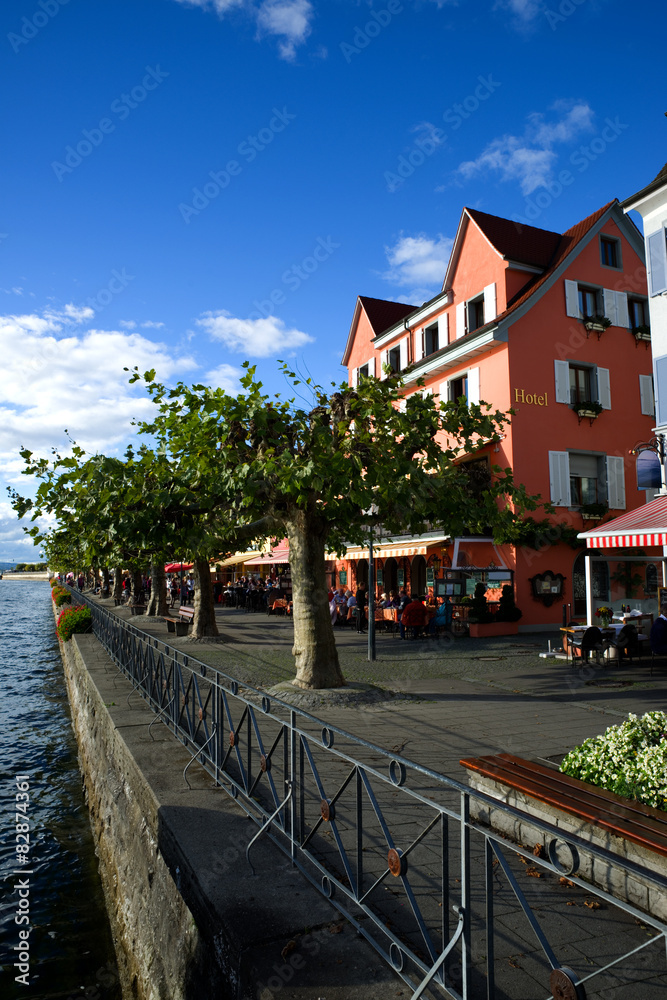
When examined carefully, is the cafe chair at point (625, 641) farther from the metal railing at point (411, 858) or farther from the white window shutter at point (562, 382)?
the white window shutter at point (562, 382)

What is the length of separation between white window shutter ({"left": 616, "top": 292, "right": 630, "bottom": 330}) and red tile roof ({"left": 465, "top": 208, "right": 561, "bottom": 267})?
295 cm

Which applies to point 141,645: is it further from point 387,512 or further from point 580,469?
point 580,469

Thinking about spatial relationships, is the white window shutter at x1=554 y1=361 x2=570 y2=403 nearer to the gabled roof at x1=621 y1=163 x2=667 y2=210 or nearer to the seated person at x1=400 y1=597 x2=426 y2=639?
the gabled roof at x1=621 y1=163 x2=667 y2=210

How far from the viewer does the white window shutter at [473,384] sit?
76.9ft

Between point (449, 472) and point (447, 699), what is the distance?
3.50 meters

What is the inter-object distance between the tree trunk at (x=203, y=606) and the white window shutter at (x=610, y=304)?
55.4 feet

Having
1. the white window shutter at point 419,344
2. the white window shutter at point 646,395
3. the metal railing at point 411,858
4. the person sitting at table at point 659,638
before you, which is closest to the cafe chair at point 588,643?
the person sitting at table at point 659,638

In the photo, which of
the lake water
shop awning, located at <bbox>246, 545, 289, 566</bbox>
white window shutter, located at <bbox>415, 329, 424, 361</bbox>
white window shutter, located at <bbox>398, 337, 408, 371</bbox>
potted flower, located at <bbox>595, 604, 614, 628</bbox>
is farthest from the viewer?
shop awning, located at <bbox>246, 545, 289, 566</bbox>

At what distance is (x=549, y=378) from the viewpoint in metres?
23.0

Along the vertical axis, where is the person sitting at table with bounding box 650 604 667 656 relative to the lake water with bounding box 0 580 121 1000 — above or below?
above

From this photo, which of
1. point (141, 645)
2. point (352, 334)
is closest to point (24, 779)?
point (141, 645)

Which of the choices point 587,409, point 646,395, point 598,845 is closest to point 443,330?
point 587,409

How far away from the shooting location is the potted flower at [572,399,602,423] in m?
23.2

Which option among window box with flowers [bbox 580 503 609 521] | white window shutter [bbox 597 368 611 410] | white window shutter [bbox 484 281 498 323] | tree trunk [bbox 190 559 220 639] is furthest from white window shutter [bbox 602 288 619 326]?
tree trunk [bbox 190 559 220 639]
